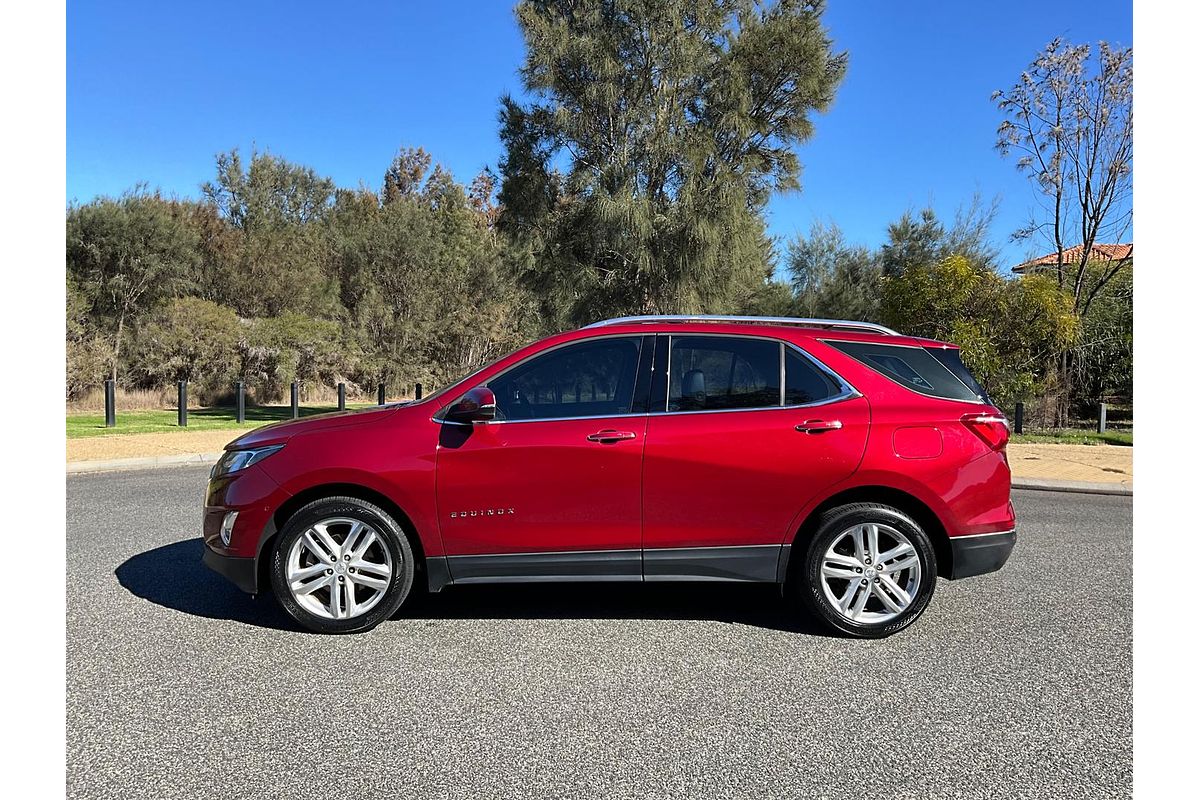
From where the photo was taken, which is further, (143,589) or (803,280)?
(803,280)

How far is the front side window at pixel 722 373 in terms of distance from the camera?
4824 millimetres

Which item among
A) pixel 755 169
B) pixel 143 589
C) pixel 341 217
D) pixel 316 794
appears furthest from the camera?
pixel 341 217

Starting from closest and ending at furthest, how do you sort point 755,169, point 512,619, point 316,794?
point 316,794, point 512,619, point 755,169

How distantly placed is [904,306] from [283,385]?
20.1 meters

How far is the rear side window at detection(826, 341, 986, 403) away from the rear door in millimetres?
299

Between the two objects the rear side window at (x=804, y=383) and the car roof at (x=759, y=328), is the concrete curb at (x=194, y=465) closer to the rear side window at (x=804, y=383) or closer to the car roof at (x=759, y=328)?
the car roof at (x=759, y=328)

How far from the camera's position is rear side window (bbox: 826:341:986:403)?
4.92m

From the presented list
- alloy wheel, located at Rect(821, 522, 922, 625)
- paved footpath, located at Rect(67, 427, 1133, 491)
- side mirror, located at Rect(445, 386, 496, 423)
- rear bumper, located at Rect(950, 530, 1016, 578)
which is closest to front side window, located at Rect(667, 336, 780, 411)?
alloy wheel, located at Rect(821, 522, 922, 625)

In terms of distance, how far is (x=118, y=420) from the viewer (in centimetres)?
1970

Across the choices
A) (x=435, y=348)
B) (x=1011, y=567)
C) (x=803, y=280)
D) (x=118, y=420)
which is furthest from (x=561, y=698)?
(x=435, y=348)

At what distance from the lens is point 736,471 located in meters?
4.66

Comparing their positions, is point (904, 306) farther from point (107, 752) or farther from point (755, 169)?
point (107, 752)

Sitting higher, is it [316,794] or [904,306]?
[904,306]

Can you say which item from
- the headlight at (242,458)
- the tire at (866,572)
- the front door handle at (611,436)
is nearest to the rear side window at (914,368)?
the tire at (866,572)
